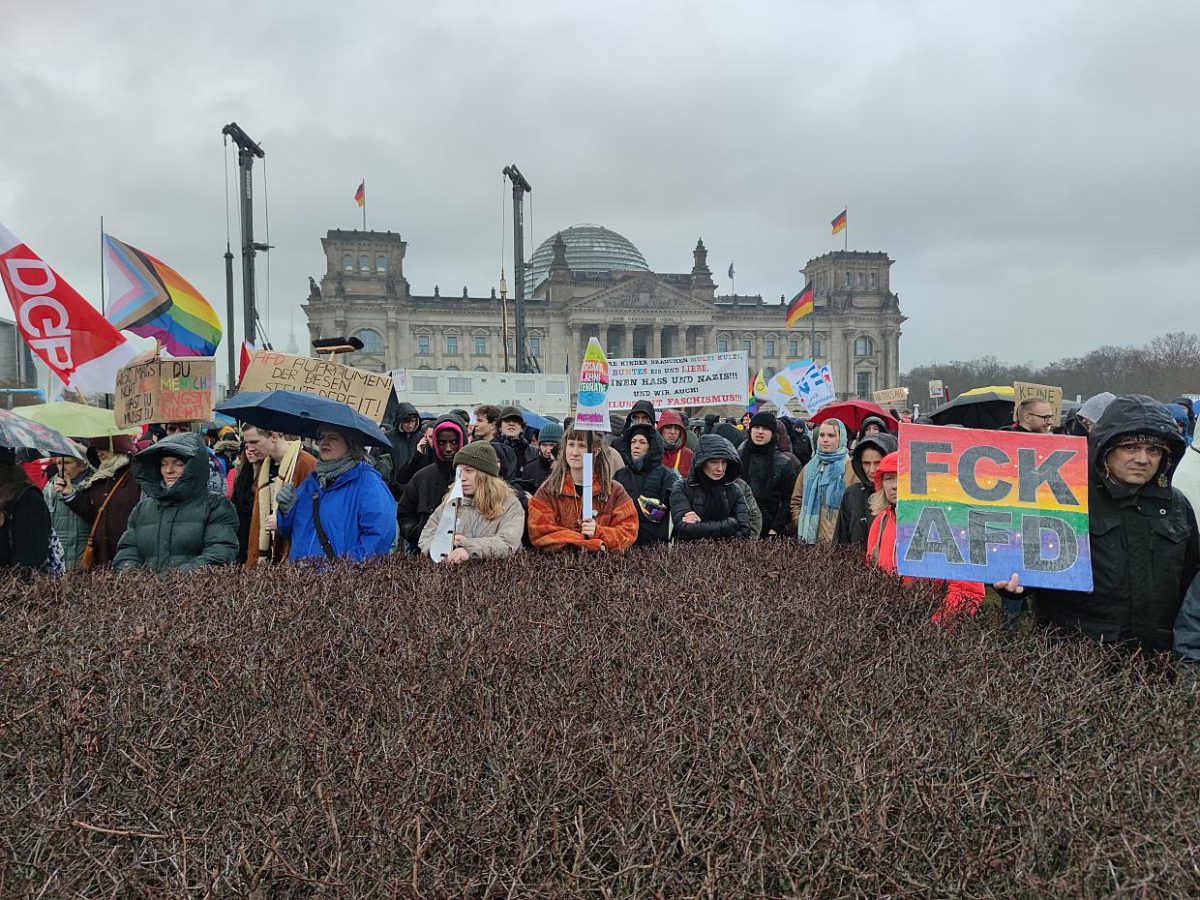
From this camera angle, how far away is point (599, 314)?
8825 centimetres

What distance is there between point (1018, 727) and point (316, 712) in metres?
2.01

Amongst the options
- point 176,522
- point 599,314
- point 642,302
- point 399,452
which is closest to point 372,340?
point 599,314

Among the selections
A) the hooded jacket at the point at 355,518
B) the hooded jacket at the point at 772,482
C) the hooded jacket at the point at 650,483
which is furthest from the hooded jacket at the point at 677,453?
the hooded jacket at the point at 355,518

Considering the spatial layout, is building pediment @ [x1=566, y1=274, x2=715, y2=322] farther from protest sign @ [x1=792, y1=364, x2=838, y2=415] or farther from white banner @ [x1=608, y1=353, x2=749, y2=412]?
white banner @ [x1=608, y1=353, x2=749, y2=412]

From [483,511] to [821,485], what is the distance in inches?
120

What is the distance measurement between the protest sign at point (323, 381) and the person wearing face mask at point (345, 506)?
4.75 ft

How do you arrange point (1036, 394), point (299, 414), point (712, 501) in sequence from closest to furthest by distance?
point (299, 414)
point (712, 501)
point (1036, 394)

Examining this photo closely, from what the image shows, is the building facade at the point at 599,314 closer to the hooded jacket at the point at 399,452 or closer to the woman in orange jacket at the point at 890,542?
the hooded jacket at the point at 399,452

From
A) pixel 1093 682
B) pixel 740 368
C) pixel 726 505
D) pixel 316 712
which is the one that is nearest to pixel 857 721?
pixel 1093 682

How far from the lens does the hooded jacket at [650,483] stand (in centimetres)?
662

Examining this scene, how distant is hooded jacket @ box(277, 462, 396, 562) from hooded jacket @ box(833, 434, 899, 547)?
2798mm

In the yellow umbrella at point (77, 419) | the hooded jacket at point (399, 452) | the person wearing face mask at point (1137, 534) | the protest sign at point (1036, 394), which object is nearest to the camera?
the person wearing face mask at point (1137, 534)

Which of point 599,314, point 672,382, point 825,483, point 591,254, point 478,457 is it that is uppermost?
point 591,254

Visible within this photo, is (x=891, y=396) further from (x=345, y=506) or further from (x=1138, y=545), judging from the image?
(x=1138, y=545)
